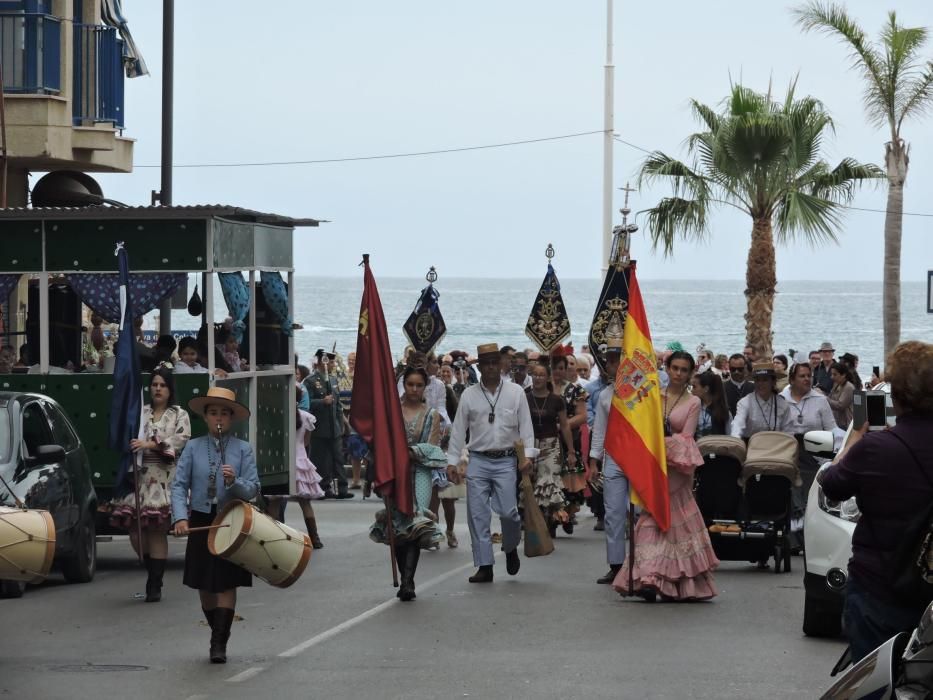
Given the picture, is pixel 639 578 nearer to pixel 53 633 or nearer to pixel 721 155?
pixel 53 633

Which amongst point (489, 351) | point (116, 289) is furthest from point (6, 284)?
point (489, 351)

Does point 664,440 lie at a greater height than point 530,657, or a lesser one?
greater

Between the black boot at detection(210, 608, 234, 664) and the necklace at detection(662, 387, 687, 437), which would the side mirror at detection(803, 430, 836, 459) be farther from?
the black boot at detection(210, 608, 234, 664)

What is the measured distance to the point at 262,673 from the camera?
1080 centimetres

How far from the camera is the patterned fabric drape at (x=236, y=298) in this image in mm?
19906

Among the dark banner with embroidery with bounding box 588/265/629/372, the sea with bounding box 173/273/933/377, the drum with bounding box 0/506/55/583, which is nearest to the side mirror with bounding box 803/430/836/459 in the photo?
the drum with bounding box 0/506/55/583

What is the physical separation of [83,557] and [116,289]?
3362 millimetres

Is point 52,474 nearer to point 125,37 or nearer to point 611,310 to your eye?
point 611,310

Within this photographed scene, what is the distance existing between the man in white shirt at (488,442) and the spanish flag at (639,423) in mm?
834

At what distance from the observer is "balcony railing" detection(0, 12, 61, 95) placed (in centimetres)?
2555

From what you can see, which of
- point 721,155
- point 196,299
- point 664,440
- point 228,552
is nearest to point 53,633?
point 228,552

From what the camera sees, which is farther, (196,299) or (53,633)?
(196,299)

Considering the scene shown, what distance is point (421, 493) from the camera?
586 inches

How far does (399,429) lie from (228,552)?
366 centimetres
